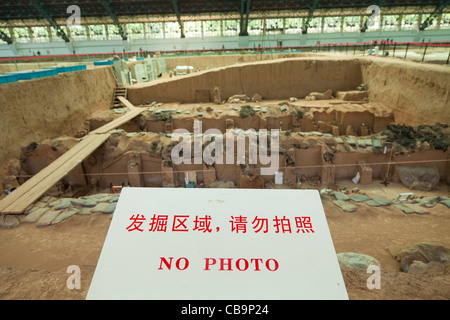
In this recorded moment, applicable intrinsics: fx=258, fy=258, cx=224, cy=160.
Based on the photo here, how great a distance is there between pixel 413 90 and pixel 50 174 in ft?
44.0

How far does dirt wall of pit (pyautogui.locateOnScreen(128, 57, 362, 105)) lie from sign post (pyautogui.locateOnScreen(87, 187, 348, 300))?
1408cm

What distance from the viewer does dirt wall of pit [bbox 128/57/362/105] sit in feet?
48.0

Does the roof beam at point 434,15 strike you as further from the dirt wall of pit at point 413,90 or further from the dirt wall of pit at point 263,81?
the dirt wall of pit at point 413,90

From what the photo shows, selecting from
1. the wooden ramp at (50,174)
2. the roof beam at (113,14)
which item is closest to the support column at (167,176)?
the wooden ramp at (50,174)

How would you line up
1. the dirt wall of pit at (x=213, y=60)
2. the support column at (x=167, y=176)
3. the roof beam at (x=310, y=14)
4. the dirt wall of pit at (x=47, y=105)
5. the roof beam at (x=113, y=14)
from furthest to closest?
1. the roof beam at (x=310, y=14)
2. the roof beam at (x=113, y=14)
3. the dirt wall of pit at (x=213, y=60)
4. the dirt wall of pit at (x=47, y=105)
5. the support column at (x=167, y=176)

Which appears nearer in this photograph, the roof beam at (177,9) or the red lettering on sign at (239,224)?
the red lettering on sign at (239,224)

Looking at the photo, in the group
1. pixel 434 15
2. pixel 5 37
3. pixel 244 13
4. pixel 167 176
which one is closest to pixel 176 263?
pixel 167 176

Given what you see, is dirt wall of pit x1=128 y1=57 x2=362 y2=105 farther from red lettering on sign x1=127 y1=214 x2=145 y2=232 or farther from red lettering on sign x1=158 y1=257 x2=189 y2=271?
red lettering on sign x1=158 y1=257 x2=189 y2=271

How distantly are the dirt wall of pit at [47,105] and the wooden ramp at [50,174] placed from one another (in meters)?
2.07

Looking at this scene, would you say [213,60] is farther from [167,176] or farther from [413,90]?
[167,176]

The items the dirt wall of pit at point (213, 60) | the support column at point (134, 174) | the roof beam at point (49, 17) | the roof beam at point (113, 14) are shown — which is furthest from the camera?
the roof beam at point (113, 14)

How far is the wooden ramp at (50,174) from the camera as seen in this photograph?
5083mm

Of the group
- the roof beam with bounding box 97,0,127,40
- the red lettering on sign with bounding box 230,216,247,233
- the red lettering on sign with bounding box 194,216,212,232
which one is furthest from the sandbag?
the roof beam with bounding box 97,0,127,40

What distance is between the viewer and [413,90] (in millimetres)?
10727
